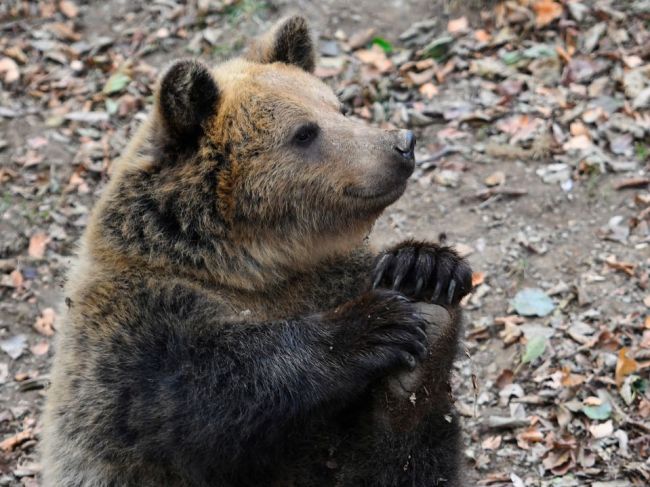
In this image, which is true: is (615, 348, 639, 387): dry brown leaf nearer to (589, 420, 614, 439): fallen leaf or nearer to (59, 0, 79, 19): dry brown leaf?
(589, 420, 614, 439): fallen leaf

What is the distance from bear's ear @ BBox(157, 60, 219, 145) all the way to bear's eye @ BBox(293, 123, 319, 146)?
0.52m

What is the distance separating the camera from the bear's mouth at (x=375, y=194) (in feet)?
17.3

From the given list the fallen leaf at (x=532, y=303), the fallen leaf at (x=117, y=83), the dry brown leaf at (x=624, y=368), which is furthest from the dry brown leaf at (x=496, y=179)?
the fallen leaf at (x=117, y=83)

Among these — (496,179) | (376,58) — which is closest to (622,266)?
(496,179)

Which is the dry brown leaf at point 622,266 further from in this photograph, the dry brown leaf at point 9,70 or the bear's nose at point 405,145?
the dry brown leaf at point 9,70

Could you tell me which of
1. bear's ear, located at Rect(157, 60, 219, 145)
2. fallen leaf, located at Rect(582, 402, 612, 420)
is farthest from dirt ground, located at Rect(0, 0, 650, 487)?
bear's ear, located at Rect(157, 60, 219, 145)

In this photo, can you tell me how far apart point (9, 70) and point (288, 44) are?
6.43m

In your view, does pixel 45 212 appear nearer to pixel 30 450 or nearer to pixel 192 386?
pixel 30 450

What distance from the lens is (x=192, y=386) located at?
474cm

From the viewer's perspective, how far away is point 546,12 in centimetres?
1057

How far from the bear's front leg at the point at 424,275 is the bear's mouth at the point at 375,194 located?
42 centimetres

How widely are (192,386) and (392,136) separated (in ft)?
5.79

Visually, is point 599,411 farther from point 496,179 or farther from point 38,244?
point 38,244

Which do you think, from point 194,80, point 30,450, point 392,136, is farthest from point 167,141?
point 30,450
